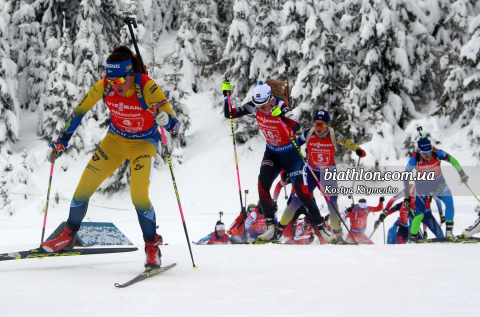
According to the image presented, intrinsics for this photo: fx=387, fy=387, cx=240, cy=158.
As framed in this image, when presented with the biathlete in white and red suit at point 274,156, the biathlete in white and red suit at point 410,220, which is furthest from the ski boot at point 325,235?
the biathlete in white and red suit at point 410,220

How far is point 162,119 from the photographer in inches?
139

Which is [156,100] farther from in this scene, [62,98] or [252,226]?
[62,98]

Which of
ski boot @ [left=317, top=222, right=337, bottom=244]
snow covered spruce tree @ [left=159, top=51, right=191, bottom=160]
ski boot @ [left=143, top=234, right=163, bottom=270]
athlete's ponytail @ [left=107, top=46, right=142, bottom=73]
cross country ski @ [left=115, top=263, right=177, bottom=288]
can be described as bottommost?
ski boot @ [left=317, top=222, right=337, bottom=244]

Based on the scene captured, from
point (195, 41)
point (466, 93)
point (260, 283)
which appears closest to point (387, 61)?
point (466, 93)

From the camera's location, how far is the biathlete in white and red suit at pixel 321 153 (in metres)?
6.52

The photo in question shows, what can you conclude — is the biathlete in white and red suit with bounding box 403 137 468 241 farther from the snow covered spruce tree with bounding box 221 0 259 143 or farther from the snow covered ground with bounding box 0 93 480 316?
the snow covered spruce tree with bounding box 221 0 259 143

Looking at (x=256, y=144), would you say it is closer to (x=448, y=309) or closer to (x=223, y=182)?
(x=223, y=182)

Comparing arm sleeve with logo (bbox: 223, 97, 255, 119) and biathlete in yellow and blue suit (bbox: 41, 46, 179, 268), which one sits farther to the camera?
arm sleeve with logo (bbox: 223, 97, 255, 119)

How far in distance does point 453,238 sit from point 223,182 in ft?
29.0

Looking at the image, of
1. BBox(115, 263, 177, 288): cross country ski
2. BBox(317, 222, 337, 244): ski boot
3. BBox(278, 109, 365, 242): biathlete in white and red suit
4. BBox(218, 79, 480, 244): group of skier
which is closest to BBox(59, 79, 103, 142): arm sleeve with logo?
BBox(115, 263, 177, 288): cross country ski

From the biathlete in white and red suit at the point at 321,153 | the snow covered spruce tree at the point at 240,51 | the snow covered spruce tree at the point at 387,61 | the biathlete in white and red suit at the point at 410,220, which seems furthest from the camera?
the snow covered spruce tree at the point at 240,51

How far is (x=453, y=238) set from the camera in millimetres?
6219

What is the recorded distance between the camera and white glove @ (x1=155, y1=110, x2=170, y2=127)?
3.53 m

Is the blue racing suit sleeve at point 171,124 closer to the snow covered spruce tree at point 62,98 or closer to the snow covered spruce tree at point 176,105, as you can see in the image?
the snow covered spruce tree at point 176,105
